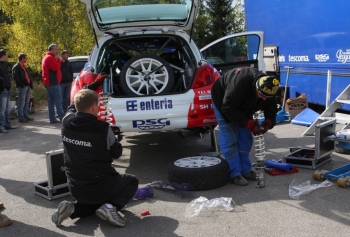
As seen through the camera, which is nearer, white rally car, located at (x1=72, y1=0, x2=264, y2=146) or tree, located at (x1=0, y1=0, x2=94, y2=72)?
white rally car, located at (x1=72, y1=0, x2=264, y2=146)

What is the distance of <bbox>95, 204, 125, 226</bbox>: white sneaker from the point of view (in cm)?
399

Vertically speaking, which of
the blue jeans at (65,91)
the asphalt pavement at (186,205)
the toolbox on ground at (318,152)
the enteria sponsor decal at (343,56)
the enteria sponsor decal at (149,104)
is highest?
the enteria sponsor decal at (343,56)

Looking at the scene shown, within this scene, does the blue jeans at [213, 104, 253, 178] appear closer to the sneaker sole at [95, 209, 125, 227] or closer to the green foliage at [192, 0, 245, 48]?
the sneaker sole at [95, 209, 125, 227]

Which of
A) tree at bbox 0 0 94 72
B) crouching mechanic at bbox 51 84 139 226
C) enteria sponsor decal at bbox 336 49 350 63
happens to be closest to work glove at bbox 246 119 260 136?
crouching mechanic at bbox 51 84 139 226

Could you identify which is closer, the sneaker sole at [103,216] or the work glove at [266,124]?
the sneaker sole at [103,216]

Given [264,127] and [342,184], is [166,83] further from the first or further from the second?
[342,184]

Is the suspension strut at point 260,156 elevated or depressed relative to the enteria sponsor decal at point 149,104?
depressed

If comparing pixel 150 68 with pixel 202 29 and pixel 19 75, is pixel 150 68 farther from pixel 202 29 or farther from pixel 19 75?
pixel 202 29

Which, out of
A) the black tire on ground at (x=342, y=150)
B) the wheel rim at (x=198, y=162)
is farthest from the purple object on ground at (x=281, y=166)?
the black tire on ground at (x=342, y=150)

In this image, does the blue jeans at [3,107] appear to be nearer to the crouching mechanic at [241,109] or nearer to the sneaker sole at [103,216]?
the crouching mechanic at [241,109]

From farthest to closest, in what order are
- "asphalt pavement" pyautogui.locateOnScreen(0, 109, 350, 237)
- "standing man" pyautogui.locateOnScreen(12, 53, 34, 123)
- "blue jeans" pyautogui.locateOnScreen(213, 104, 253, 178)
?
"standing man" pyautogui.locateOnScreen(12, 53, 34, 123) → "blue jeans" pyautogui.locateOnScreen(213, 104, 253, 178) → "asphalt pavement" pyautogui.locateOnScreen(0, 109, 350, 237)

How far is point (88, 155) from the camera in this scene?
4.07m

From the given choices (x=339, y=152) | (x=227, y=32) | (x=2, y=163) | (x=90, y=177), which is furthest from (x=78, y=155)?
(x=227, y=32)

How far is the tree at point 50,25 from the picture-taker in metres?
19.2
